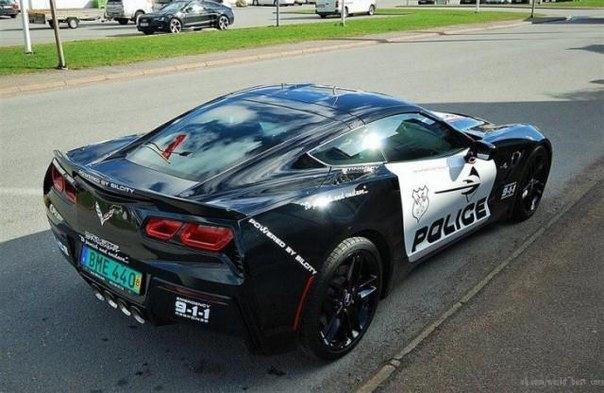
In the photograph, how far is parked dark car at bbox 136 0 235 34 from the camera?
24.7 meters

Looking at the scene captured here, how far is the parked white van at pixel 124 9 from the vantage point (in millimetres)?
31906

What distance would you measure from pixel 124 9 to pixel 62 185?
3115 centimetres

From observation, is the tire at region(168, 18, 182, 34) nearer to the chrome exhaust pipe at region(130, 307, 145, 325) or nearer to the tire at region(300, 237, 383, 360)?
the tire at region(300, 237, 383, 360)

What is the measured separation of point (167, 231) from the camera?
9.36ft

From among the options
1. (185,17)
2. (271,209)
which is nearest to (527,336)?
(271,209)

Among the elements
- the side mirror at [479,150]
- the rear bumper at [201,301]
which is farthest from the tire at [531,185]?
the rear bumper at [201,301]

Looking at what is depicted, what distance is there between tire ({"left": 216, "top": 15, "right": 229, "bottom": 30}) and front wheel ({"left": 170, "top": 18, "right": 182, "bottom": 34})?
2.04 metres

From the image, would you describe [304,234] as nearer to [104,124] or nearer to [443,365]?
[443,365]

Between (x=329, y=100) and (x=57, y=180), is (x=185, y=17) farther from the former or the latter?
(x=57, y=180)

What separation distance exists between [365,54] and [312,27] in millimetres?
8738

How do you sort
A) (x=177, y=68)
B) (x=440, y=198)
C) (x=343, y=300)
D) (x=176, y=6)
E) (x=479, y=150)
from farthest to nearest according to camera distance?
(x=176, y=6) < (x=177, y=68) < (x=479, y=150) < (x=440, y=198) < (x=343, y=300)

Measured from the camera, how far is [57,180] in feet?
11.9

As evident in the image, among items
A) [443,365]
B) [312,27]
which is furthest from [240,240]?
[312,27]

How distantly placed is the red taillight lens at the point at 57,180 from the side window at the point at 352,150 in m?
1.51
